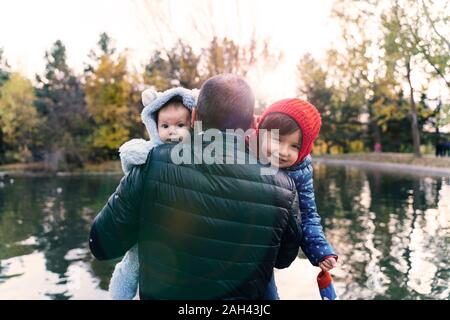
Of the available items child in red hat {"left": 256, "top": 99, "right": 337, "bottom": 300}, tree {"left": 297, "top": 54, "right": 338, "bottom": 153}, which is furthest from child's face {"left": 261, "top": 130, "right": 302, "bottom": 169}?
tree {"left": 297, "top": 54, "right": 338, "bottom": 153}

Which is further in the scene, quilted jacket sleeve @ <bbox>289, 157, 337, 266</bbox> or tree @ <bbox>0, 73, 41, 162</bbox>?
tree @ <bbox>0, 73, 41, 162</bbox>

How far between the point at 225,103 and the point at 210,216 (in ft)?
1.14

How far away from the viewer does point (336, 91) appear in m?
33.0

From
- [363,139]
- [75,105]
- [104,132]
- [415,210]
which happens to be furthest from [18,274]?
[363,139]

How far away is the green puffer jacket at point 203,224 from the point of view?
1.64m

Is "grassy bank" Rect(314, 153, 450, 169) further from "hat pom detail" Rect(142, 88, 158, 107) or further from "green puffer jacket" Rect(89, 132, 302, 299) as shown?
"green puffer jacket" Rect(89, 132, 302, 299)

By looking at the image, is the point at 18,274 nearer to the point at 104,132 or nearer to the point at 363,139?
the point at 104,132

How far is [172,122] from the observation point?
2.00 m

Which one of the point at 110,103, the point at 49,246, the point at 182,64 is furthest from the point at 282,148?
the point at 110,103

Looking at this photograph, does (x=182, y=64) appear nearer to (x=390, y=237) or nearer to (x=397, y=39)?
(x=397, y=39)

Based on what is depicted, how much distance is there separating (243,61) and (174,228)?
25.5 meters

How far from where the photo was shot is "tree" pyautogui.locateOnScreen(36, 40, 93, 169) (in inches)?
1254

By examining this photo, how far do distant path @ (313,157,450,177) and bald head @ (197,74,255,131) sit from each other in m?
22.0

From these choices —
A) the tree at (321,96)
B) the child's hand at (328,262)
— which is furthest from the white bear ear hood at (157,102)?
the tree at (321,96)
